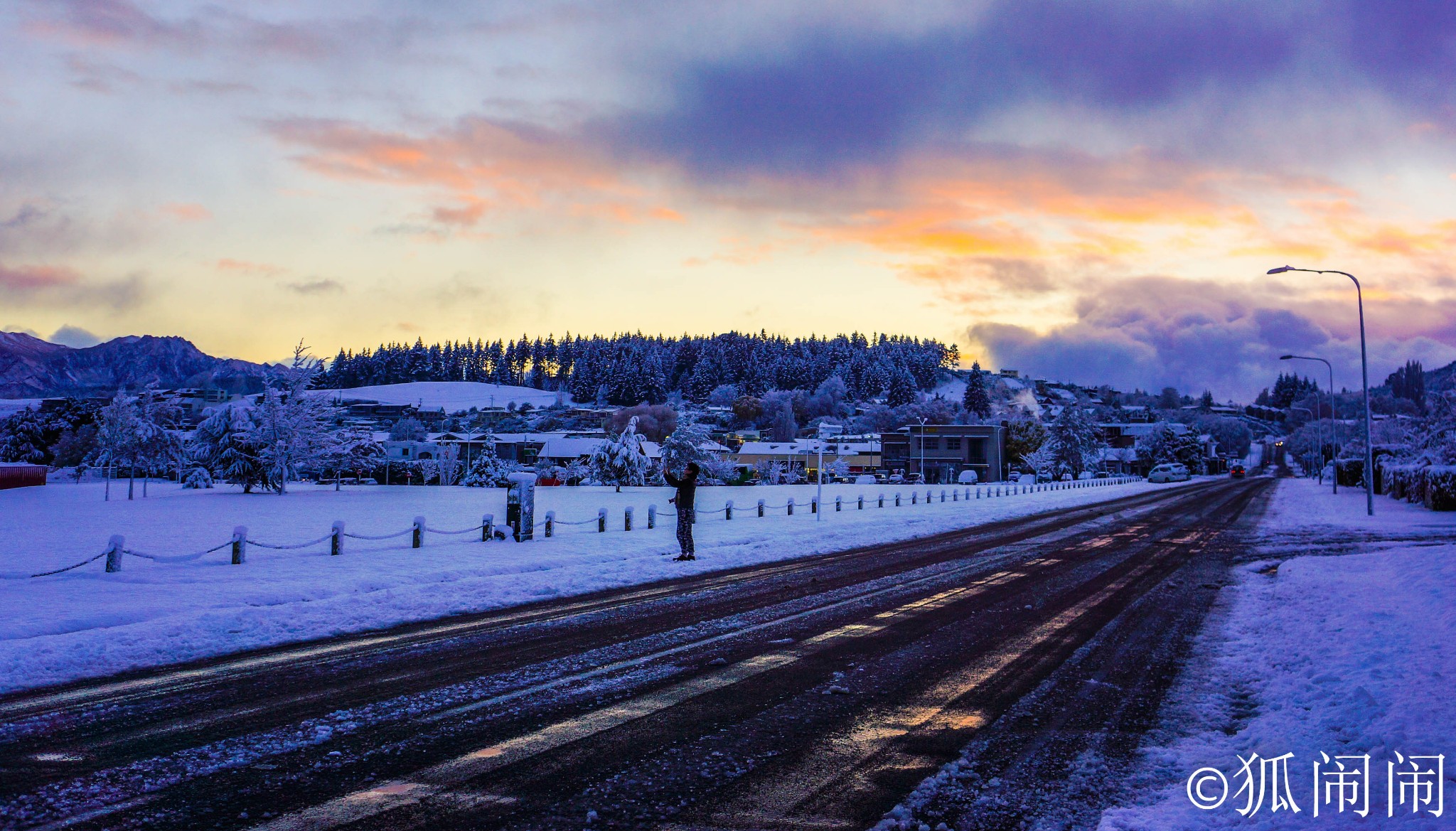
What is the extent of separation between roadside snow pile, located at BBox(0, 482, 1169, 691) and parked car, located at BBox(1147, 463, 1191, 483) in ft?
155

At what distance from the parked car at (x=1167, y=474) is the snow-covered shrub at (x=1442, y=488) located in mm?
48028

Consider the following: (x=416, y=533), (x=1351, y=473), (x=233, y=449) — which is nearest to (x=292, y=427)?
(x=233, y=449)

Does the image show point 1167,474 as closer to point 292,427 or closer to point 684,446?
point 684,446

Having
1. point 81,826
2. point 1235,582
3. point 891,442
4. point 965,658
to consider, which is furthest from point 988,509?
point 891,442

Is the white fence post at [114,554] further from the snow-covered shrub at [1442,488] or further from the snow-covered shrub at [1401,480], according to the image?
the snow-covered shrub at [1401,480]

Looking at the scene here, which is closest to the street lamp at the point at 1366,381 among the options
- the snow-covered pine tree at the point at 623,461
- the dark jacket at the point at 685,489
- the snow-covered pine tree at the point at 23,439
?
the dark jacket at the point at 685,489

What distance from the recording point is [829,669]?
7922 mm

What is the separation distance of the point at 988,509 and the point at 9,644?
34189 millimetres

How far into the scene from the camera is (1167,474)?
7994cm

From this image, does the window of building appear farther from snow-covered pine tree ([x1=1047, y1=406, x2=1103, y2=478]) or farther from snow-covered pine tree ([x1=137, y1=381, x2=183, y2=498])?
snow-covered pine tree ([x1=137, y1=381, x2=183, y2=498])

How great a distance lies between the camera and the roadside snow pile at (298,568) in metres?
9.34

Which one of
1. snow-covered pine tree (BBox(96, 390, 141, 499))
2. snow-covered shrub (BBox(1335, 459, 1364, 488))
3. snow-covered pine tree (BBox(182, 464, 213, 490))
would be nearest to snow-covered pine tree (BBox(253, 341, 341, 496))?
snow-covered pine tree (BBox(182, 464, 213, 490))

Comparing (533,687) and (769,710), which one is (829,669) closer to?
(769,710)

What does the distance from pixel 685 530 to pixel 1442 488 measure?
99.0ft
